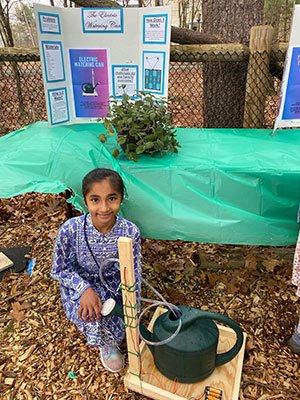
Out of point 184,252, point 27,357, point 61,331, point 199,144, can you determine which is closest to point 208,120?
point 199,144

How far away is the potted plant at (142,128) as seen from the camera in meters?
2.08

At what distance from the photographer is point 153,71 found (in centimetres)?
248

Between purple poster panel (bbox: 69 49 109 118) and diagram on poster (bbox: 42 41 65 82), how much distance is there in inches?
3.3

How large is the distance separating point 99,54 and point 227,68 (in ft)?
3.65

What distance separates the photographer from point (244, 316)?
93.8 inches

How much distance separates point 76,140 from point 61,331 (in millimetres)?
1305

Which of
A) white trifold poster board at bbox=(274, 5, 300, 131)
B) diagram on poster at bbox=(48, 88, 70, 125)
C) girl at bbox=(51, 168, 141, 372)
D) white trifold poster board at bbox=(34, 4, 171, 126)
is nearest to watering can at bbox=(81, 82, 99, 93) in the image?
white trifold poster board at bbox=(34, 4, 171, 126)

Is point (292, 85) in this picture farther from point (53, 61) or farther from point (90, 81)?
point (53, 61)

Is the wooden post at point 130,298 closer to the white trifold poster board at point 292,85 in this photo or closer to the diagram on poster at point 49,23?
the white trifold poster board at point 292,85

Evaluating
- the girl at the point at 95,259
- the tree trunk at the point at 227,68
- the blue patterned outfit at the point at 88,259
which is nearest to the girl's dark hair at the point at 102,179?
the girl at the point at 95,259

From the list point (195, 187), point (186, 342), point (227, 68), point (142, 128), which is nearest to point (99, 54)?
point (142, 128)

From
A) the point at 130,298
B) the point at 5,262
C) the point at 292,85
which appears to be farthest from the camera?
the point at 5,262

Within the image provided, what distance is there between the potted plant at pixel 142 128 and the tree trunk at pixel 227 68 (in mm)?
1057

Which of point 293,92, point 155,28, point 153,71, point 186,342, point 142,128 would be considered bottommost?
point 186,342
